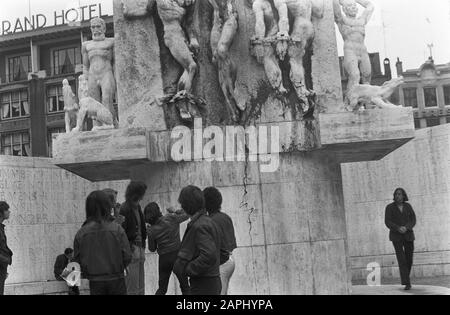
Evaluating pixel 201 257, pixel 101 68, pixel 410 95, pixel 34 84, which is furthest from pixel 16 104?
pixel 201 257

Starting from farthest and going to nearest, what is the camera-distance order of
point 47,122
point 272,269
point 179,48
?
1. point 47,122
2. point 179,48
3. point 272,269

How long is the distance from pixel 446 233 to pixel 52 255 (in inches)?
363

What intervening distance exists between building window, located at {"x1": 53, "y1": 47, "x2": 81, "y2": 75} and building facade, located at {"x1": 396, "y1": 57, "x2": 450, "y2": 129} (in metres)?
21.4

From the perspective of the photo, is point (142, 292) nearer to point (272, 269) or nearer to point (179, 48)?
point (272, 269)

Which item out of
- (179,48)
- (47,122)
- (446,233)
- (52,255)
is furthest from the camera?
(47,122)

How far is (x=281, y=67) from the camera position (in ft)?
37.1

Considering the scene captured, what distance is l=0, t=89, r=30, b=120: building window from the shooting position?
5012cm

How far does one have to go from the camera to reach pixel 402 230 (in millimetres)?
12164

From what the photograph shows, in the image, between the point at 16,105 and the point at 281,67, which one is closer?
the point at 281,67

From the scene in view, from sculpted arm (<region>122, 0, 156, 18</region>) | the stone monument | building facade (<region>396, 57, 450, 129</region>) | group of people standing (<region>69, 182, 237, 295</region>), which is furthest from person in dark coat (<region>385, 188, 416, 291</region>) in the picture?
building facade (<region>396, 57, 450, 129</region>)

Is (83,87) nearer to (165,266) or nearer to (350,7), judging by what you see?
(165,266)

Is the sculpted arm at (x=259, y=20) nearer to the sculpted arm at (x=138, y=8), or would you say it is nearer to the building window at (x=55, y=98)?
the sculpted arm at (x=138, y=8)

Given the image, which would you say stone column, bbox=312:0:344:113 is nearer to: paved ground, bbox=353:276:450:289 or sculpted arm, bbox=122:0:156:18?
sculpted arm, bbox=122:0:156:18

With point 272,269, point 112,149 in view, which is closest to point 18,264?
point 112,149
